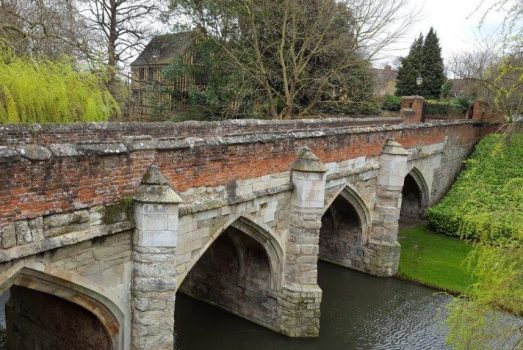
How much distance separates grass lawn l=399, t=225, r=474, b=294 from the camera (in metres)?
13.8

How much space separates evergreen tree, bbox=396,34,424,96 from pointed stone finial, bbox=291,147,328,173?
28.5 metres

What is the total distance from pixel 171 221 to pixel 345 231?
928cm

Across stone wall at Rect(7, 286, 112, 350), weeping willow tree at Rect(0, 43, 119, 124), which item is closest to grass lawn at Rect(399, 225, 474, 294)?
stone wall at Rect(7, 286, 112, 350)

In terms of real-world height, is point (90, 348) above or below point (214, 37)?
below

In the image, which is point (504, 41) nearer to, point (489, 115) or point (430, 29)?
point (489, 115)

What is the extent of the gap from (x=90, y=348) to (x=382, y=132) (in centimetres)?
962

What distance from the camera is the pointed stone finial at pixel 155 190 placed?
21.2 feet

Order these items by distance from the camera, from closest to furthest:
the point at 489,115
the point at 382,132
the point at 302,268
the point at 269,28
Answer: the point at 302,268 → the point at 382,132 → the point at 269,28 → the point at 489,115

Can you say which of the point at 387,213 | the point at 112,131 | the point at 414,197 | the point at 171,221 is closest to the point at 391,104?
the point at 414,197

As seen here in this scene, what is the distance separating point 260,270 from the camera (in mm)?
10883

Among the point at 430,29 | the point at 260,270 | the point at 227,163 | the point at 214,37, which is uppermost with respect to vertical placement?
the point at 430,29

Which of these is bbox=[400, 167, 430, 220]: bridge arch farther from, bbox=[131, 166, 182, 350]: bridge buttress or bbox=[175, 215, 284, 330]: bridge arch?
bbox=[131, 166, 182, 350]: bridge buttress

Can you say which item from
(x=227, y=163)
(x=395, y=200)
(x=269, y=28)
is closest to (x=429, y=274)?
(x=395, y=200)

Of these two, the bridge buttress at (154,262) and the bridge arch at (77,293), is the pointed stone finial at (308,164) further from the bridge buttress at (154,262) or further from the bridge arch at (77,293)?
the bridge arch at (77,293)
